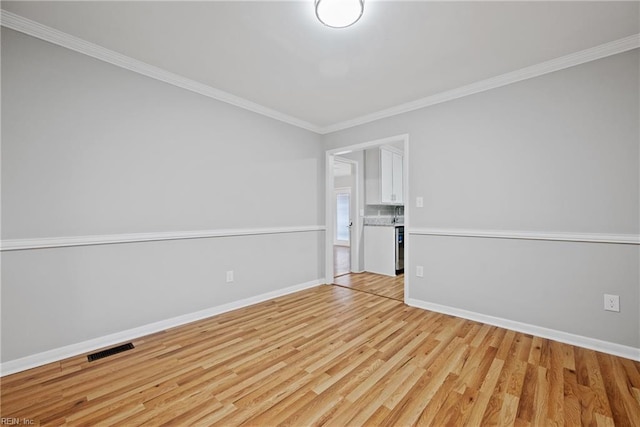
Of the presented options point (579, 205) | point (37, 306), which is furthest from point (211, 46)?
point (579, 205)

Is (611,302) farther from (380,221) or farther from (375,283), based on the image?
(380,221)

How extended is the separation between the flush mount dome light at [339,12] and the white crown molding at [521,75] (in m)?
1.66

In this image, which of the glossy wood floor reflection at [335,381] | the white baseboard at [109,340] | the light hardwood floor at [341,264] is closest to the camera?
the glossy wood floor reflection at [335,381]

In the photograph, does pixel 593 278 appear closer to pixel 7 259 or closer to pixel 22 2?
pixel 7 259

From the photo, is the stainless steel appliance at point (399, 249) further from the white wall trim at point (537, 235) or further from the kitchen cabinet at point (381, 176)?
the white wall trim at point (537, 235)

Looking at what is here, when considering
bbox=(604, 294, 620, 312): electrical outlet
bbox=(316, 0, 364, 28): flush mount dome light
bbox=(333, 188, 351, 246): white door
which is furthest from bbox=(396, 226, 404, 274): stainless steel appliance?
bbox=(333, 188, 351, 246): white door

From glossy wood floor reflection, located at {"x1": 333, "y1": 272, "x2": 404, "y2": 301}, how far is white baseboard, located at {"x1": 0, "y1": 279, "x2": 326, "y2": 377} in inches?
58.4

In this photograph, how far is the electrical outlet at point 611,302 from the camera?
2139 millimetres

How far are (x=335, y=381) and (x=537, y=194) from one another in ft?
7.85

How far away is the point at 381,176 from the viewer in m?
5.01

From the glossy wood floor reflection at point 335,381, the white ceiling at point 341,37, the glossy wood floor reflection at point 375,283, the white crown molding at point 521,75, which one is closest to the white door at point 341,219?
the glossy wood floor reflection at point 375,283

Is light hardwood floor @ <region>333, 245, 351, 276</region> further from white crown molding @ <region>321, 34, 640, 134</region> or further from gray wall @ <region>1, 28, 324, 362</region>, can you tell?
white crown molding @ <region>321, 34, 640, 134</region>

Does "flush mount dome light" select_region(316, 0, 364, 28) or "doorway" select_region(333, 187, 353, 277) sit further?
"doorway" select_region(333, 187, 353, 277)

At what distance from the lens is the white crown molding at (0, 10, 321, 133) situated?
6.20ft
